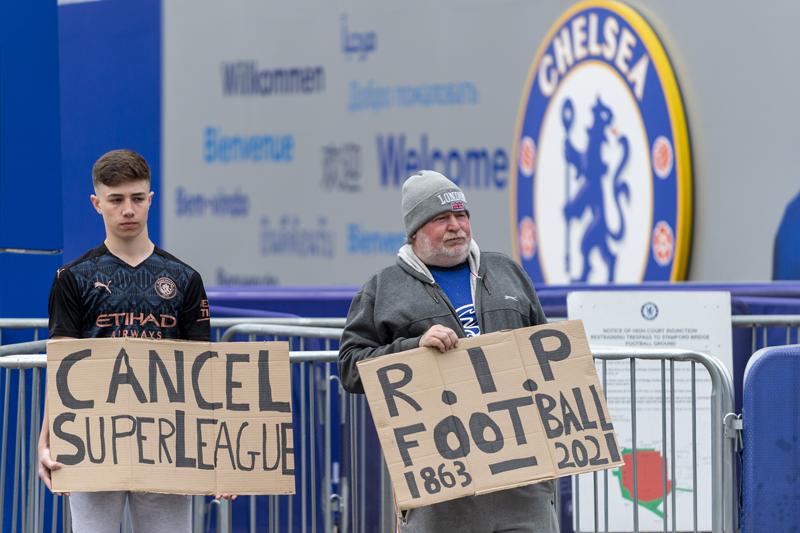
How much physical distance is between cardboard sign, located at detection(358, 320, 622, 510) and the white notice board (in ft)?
5.56

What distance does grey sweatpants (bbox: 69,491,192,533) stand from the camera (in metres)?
3.52

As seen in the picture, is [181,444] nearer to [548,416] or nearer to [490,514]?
[490,514]

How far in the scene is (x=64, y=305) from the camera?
3457 millimetres

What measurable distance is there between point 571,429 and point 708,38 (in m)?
4.49

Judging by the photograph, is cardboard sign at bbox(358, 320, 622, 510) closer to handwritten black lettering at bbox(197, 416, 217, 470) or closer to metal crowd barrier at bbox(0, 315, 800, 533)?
metal crowd barrier at bbox(0, 315, 800, 533)

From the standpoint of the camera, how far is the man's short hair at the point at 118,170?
345 centimetres

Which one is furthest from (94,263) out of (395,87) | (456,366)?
(395,87)

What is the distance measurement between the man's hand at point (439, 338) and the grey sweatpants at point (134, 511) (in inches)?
45.5

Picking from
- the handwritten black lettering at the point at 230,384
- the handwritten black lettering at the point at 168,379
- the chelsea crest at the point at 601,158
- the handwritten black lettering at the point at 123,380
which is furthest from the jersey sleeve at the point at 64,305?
the chelsea crest at the point at 601,158

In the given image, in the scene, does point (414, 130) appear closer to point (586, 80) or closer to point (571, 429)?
point (586, 80)

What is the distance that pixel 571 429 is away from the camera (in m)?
3.46

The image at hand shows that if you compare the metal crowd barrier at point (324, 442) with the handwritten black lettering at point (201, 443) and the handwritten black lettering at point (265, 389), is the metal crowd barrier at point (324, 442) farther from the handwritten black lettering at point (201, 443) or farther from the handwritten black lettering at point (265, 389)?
the handwritten black lettering at point (201, 443)

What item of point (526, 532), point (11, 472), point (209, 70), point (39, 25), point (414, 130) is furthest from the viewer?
point (209, 70)

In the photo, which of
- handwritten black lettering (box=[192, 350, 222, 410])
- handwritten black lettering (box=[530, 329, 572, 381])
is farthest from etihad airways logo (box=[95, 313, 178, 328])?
handwritten black lettering (box=[530, 329, 572, 381])
